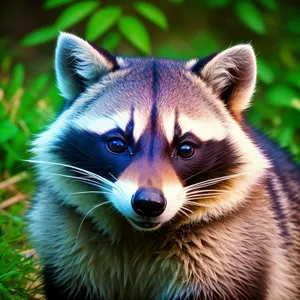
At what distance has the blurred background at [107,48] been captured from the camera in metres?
5.50

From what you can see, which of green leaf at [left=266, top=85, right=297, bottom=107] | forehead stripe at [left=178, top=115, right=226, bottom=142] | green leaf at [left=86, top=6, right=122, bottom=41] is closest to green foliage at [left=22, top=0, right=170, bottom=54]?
green leaf at [left=86, top=6, right=122, bottom=41]

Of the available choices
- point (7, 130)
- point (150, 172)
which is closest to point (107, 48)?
point (7, 130)

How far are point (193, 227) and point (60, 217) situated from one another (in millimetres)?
809

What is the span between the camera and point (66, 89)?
4.27 meters

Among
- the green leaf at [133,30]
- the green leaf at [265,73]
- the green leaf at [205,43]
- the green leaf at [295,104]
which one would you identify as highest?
the green leaf at [205,43]

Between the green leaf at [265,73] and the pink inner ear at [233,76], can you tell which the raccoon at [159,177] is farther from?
the green leaf at [265,73]

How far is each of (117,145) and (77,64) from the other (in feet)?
2.18

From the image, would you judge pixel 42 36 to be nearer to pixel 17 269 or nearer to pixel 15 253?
pixel 15 253

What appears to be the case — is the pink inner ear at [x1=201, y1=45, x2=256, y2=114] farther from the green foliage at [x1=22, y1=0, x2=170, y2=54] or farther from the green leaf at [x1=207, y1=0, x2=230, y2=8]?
the green leaf at [x1=207, y1=0, x2=230, y2=8]

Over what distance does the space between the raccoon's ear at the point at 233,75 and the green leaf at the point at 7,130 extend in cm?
237

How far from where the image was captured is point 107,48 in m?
7.03

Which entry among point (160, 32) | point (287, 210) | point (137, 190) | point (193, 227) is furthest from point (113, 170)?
point (160, 32)

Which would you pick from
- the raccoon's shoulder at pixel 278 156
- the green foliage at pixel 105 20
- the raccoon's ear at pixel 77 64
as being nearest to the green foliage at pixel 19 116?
the green foliage at pixel 105 20

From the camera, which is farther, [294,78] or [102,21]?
[294,78]
